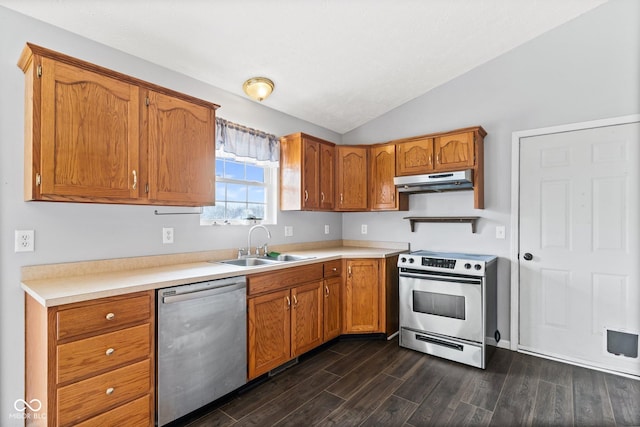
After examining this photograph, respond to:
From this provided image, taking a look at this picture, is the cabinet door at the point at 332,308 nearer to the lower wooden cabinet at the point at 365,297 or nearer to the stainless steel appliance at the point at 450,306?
the lower wooden cabinet at the point at 365,297

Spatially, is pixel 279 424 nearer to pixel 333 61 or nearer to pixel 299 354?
pixel 299 354

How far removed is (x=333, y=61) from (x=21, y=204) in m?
2.51

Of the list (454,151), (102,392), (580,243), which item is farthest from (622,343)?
(102,392)

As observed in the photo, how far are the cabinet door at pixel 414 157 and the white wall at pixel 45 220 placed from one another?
2169 millimetres

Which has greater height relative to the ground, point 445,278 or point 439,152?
point 439,152

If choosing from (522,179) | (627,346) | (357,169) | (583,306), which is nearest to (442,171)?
(522,179)

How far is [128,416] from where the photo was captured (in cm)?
171

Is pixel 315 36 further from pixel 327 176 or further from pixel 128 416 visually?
pixel 128 416

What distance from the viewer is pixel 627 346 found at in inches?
101

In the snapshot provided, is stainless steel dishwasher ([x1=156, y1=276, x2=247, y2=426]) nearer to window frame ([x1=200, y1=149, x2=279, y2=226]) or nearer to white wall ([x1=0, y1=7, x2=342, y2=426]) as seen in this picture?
white wall ([x1=0, y1=7, x2=342, y2=426])

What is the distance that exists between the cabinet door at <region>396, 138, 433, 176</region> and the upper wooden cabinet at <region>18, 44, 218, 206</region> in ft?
6.78

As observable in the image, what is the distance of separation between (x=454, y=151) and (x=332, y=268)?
5.60 feet

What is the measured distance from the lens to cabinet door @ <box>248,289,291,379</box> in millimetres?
2363

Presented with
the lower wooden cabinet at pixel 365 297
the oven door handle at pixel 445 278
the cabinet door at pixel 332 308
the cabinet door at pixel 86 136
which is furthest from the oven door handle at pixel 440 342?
the cabinet door at pixel 86 136
